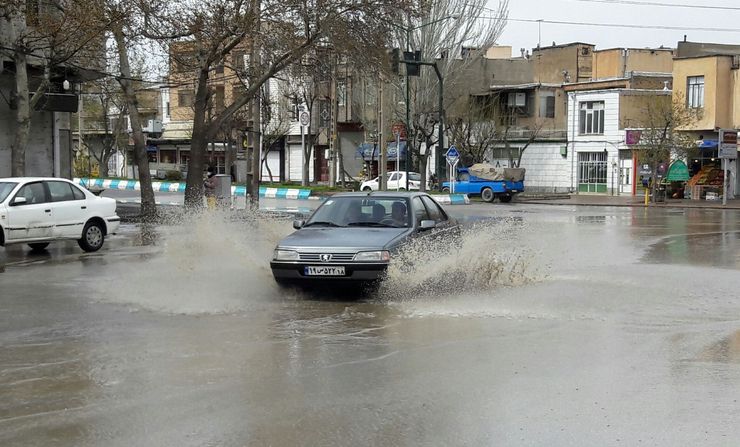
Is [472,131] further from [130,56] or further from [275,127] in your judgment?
[130,56]

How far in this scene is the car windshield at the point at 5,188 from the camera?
15508mm

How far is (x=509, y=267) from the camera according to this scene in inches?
510

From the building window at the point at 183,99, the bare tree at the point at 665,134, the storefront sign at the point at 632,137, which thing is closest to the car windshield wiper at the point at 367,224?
the bare tree at the point at 665,134

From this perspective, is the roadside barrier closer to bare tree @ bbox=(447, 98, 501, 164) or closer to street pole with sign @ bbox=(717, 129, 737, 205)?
bare tree @ bbox=(447, 98, 501, 164)

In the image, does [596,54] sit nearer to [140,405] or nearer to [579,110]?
[579,110]

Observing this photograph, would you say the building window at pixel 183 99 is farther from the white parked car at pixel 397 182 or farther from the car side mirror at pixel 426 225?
the car side mirror at pixel 426 225

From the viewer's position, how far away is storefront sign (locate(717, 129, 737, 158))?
38.9 meters

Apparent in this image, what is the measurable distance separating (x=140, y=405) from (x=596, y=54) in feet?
190

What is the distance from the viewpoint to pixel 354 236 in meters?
10.7

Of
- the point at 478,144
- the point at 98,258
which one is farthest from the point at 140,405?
the point at 478,144

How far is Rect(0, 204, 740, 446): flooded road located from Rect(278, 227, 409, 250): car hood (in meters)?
0.49

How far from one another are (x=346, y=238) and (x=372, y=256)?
567mm

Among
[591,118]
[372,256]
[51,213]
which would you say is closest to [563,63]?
[591,118]

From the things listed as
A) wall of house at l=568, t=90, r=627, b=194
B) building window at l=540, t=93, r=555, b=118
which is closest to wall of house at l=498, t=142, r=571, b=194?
wall of house at l=568, t=90, r=627, b=194
